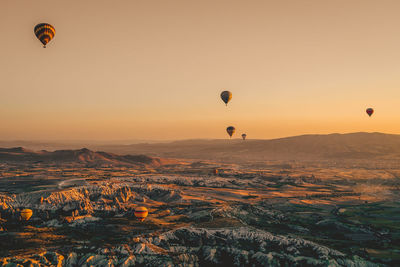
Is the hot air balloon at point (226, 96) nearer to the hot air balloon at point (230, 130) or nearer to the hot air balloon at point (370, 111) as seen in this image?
the hot air balloon at point (230, 130)

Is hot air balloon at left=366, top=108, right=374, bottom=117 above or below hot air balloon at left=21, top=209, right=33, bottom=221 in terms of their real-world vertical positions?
above

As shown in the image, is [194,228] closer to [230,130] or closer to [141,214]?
[141,214]

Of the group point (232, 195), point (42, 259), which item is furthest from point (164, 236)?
point (232, 195)

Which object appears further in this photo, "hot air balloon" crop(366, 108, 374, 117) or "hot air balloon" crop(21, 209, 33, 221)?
"hot air balloon" crop(366, 108, 374, 117)

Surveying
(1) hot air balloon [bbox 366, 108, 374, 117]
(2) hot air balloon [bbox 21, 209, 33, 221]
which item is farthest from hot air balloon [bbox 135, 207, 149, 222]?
(1) hot air balloon [bbox 366, 108, 374, 117]

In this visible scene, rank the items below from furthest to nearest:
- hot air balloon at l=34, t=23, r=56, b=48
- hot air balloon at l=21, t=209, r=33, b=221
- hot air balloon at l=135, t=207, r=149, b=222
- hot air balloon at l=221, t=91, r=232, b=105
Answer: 1. hot air balloon at l=221, t=91, r=232, b=105
2. hot air balloon at l=34, t=23, r=56, b=48
3. hot air balloon at l=135, t=207, r=149, b=222
4. hot air balloon at l=21, t=209, r=33, b=221

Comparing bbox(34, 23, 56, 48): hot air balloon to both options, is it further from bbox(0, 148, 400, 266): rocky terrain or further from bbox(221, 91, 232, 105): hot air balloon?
bbox(221, 91, 232, 105): hot air balloon

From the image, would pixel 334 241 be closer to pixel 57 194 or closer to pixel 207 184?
pixel 57 194

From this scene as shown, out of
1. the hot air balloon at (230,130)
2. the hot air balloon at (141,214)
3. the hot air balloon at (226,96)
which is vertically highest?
the hot air balloon at (226,96)

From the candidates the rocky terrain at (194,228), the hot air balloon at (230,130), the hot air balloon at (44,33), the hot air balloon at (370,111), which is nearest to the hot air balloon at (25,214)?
the rocky terrain at (194,228)
